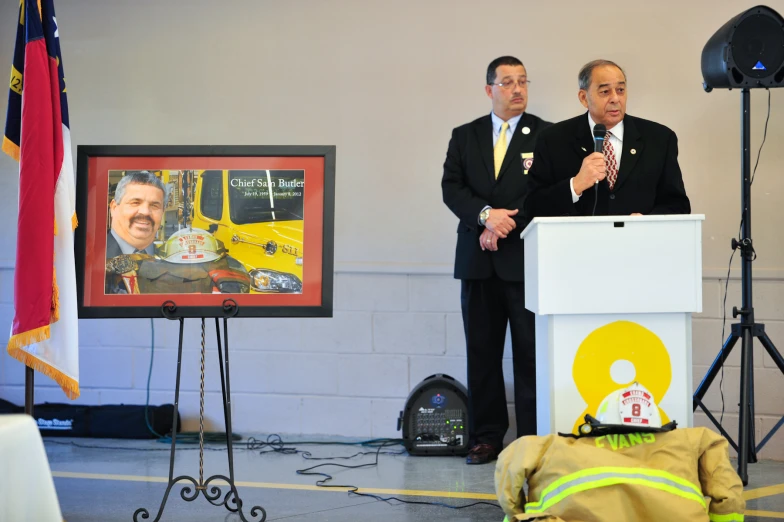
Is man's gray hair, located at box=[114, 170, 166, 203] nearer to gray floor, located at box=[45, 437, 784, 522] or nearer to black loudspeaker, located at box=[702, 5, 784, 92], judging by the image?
gray floor, located at box=[45, 437, 784, 522]

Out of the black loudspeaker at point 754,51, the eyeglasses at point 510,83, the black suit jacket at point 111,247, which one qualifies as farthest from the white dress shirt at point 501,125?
the black suit jacket at point 111,247

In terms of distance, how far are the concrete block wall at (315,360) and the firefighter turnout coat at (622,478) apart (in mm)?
2030

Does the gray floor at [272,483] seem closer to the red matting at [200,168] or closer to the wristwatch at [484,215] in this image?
the red matting at [200,168]

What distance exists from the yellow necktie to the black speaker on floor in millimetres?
1072

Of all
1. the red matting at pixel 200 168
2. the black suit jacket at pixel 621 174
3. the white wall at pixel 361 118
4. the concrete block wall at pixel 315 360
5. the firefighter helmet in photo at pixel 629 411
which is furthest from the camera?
the concrete block wall at pixel 315 360

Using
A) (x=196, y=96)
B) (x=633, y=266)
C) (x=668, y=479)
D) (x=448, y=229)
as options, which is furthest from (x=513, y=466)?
(x=196, y=96)

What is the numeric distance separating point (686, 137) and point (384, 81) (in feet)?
5.17

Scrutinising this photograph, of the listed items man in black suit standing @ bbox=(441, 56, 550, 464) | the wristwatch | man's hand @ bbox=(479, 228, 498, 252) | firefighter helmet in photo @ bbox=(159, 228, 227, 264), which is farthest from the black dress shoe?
firefighter helmet in photo @ bbox=(159, 228, 227, 264)

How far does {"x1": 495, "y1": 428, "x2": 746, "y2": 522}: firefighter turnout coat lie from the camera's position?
2.30 metres

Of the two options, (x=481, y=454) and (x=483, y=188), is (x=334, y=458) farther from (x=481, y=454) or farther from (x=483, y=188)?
(x=483, y=188)

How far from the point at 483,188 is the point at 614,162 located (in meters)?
0.89

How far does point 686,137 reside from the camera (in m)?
4.28

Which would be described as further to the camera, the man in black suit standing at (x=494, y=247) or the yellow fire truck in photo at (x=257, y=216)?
the man in black suit standing at (x=494, y=247)

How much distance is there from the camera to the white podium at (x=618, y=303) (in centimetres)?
259
